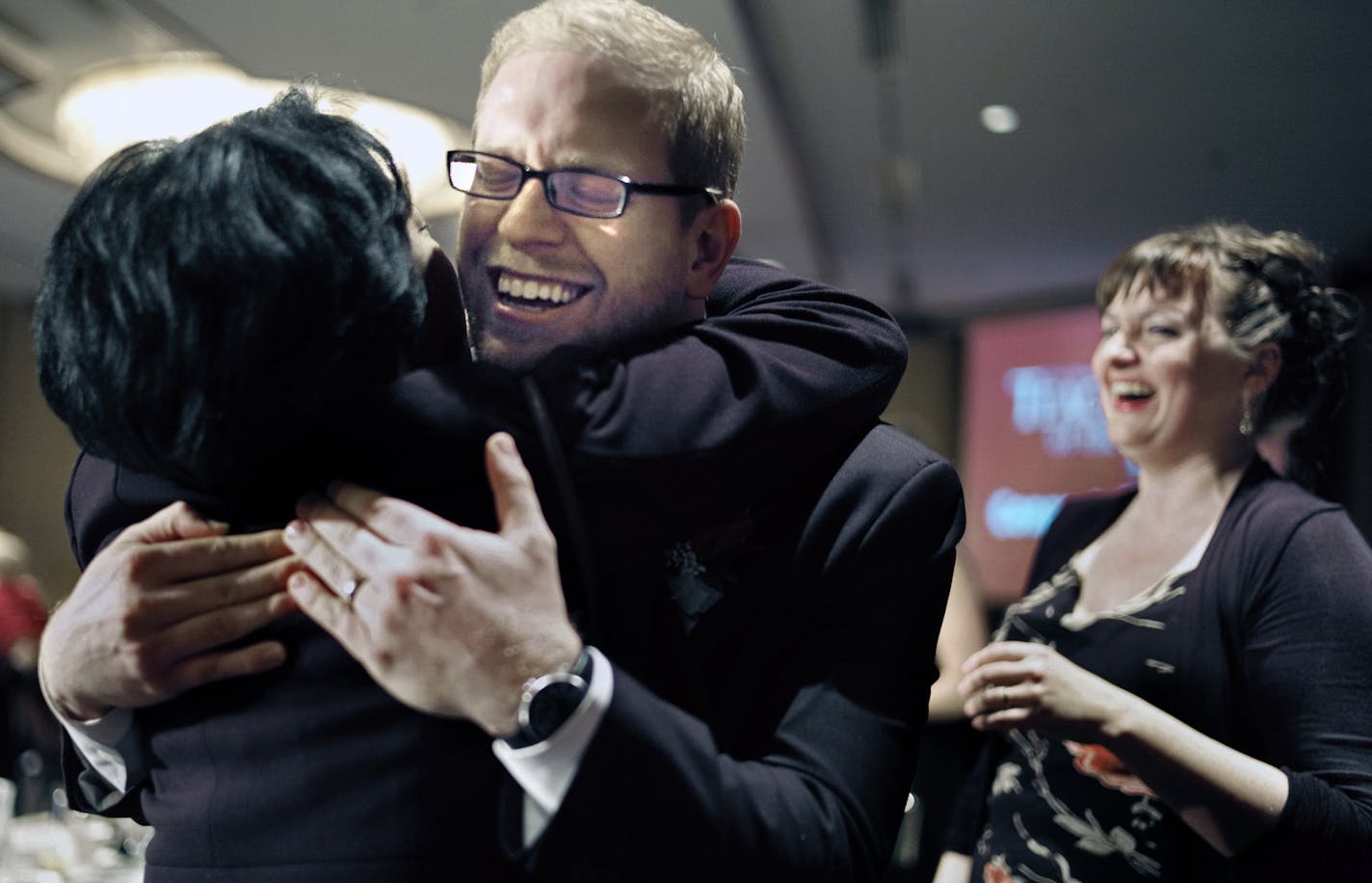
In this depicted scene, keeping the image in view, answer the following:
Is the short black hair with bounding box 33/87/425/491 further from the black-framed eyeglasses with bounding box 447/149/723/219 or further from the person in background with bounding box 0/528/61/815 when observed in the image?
the person in background with bounding box 0/528/61/815

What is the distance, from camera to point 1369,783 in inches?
54.3

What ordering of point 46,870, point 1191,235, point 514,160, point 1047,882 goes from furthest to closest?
point 46,870
point 1191,235
point 1047,882
point 514,160

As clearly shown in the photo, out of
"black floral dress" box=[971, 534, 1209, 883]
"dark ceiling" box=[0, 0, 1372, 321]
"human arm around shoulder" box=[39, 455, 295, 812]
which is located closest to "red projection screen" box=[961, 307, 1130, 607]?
"dark ceiling" box=[0, 0, 1372, 321]

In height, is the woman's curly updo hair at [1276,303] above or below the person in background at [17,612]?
above

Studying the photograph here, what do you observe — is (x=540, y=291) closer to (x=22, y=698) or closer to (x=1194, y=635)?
(x=1194, y=635)

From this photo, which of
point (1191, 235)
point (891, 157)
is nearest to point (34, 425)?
point (891, 157)

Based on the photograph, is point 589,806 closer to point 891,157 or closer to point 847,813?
point 847,813

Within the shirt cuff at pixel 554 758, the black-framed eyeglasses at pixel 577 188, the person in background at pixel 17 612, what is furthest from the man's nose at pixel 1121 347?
the person in background at pixel 17 612

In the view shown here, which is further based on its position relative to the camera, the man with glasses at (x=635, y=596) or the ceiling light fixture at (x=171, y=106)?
the ceiling light fixture at (x=171, y=106)

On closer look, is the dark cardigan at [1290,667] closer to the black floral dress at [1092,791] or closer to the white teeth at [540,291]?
the black floral dress at [1092,791]

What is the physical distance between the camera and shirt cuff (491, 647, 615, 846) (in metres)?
0.73

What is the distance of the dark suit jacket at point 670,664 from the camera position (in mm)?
767

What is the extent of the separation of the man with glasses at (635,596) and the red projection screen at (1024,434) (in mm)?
5758

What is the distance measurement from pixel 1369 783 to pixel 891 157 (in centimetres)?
423
